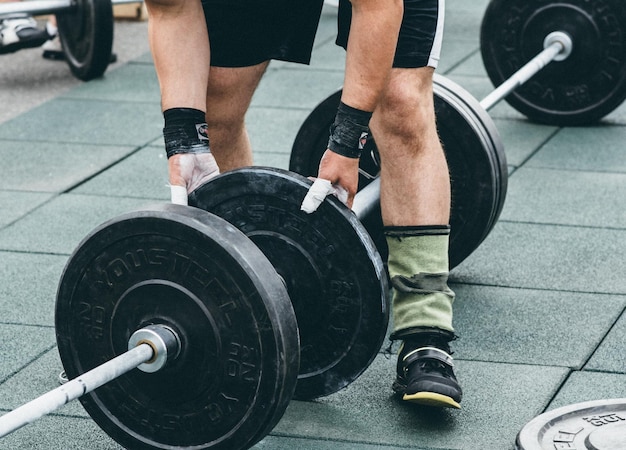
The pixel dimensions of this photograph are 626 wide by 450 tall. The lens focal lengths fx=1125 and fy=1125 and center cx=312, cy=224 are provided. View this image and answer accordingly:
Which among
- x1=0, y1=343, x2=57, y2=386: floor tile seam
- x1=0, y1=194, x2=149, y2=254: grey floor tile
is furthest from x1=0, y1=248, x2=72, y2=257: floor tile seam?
x1=0, y1=343, x2=57, y2=386: floor tile seam

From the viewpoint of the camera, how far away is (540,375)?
2.73m

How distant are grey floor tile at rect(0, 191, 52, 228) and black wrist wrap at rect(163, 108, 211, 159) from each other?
1.46 m

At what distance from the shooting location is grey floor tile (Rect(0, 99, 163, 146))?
4730 mm

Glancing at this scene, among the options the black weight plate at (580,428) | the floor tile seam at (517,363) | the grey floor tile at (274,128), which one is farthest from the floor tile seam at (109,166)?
the black weight plate at (580,428)

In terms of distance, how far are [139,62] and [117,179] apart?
179 cm

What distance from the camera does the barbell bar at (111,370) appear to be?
1962 mm

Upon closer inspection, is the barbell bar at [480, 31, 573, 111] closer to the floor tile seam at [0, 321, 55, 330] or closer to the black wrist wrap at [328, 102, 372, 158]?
the black wrist wrap at [328, 102, 372, 158]

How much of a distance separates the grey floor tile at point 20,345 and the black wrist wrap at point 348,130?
101 cm

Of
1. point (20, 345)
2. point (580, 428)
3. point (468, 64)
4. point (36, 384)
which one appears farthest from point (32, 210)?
point (468, 64)

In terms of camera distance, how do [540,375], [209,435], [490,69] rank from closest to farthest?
[209,435] < [540,375] < [490,69]

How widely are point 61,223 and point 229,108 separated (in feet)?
3.94

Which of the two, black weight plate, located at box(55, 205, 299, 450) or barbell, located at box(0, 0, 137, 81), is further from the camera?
barbell, located at box(0, 0, 137, 81)

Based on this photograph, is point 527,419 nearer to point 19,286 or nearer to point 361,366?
point 361,366

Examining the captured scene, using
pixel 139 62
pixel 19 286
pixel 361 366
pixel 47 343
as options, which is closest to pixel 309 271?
pixel 361 366
